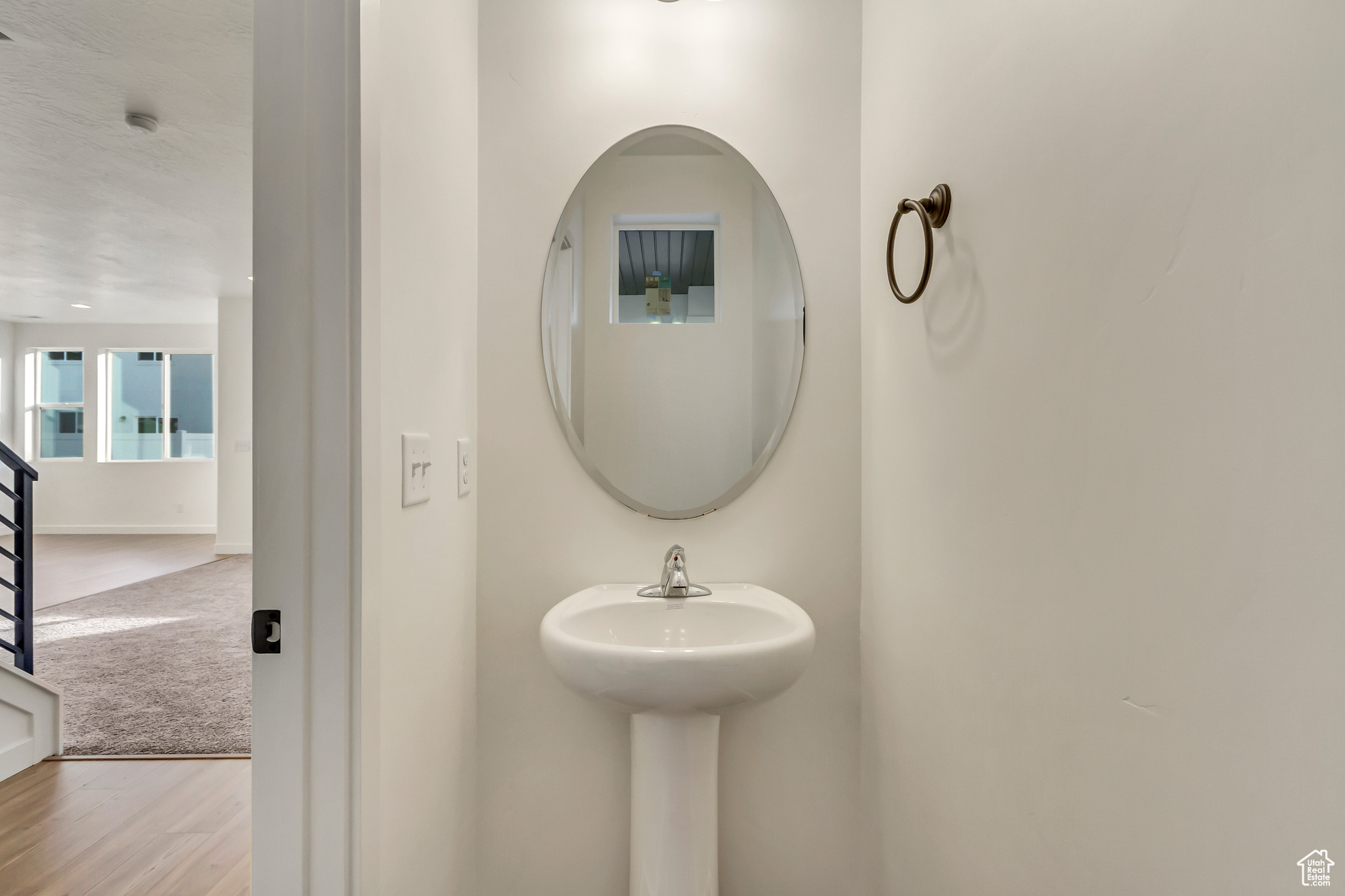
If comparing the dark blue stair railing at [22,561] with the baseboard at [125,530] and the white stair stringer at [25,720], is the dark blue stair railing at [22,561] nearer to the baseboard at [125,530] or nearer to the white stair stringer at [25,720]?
the white stair stringer at [25,720]

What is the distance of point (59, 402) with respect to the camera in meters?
6.92

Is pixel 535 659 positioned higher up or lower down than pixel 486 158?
lower down

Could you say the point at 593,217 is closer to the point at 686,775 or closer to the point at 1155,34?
the point at 1155,34

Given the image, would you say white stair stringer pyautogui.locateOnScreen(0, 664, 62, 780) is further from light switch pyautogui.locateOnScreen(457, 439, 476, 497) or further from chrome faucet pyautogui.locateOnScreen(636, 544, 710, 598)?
chrome faucet pyautogui.locateOnScreen(636, 544, 710, 598)

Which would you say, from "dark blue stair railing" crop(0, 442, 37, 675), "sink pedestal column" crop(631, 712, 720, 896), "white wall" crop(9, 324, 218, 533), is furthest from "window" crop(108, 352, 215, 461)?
"sink pedestal column" crop(631, 712, 720, 896)

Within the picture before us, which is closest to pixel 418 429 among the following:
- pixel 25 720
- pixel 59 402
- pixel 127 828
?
pixel 127 828

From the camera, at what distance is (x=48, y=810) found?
6.47 feet

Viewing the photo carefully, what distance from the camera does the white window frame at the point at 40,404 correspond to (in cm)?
684

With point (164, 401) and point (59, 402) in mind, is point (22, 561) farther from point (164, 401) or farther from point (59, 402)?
point (59, 402)

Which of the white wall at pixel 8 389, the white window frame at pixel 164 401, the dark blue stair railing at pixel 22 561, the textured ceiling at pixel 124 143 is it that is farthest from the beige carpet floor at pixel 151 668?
the white wall at pixel 8 389

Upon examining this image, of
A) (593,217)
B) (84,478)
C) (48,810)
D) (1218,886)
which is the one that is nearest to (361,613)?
(1218,886)

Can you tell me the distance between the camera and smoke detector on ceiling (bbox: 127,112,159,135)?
250 centimetres

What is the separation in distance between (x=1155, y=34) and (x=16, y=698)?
3.31 metres

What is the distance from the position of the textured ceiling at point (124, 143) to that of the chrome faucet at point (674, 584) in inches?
78.1
